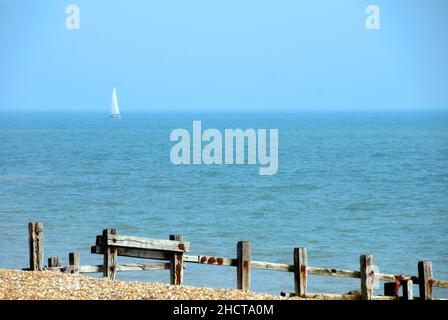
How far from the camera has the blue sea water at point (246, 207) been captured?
37.9 meters

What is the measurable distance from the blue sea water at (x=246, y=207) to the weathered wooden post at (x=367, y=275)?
9309 millimetres

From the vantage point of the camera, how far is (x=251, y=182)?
78.9 metres

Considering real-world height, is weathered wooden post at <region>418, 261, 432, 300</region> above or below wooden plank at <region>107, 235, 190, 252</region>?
below

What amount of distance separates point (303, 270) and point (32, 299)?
557 centimetres

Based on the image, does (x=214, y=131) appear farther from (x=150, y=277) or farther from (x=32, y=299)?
(x=32, y=299)

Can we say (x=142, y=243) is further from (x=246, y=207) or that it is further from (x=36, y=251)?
(x=246, y=207)

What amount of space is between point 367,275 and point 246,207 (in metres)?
39.8

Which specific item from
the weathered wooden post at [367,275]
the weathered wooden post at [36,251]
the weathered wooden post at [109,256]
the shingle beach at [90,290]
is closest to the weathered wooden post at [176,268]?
the weathered wooden post at [109,256]

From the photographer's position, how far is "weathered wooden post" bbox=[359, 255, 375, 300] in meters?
19.8

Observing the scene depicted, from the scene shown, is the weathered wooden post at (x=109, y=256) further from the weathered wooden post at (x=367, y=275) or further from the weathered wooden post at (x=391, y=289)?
the weathered wooden post at (x=391, y=289)

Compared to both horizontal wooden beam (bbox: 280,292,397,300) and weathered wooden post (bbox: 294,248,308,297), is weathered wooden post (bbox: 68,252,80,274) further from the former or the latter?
weathered wooden post (bbox: 294,248,308,297)

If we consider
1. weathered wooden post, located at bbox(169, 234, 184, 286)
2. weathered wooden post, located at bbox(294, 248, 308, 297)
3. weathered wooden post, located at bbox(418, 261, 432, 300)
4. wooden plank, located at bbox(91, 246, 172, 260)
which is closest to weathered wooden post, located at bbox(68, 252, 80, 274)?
wooden plank, located at bbox(91, 246, 172, 260)

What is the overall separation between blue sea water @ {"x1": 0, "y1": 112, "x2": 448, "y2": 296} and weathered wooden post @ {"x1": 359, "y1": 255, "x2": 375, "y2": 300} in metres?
9.31

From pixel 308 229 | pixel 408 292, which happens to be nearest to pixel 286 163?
pixel 308 229
